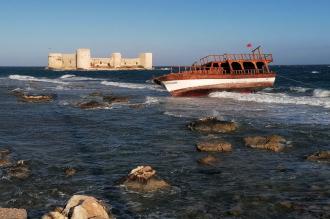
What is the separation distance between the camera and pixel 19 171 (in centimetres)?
1159

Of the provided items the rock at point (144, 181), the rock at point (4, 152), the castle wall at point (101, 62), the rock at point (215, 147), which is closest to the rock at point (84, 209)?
the rock at point (144, 181)

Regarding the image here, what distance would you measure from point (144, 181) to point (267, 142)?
593 centimetres

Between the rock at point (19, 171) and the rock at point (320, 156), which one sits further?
the rock at point (320, 156)

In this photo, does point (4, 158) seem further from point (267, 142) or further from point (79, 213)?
point (267, 142)

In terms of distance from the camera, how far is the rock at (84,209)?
739 cm

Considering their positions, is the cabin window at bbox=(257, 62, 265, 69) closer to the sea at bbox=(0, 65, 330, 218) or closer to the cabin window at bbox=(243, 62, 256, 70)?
the cabin window at bbox=(243, 62, 256, 70)

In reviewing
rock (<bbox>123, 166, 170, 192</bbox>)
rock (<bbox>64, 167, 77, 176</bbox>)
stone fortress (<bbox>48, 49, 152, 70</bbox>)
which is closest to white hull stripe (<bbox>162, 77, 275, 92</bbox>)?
rock (<bbox>64, 167, 77, 176</bbox>)

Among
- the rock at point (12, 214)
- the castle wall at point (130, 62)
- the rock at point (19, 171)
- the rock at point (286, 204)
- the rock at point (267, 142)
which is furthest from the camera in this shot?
the castle wall at point (130, 62)

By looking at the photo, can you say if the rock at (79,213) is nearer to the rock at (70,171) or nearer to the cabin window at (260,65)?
the rock at (70,171)

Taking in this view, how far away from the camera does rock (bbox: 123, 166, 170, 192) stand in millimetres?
10219

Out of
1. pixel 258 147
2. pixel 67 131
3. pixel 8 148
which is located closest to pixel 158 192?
pixel 258 147

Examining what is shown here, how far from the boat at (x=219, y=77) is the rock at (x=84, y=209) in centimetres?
2817

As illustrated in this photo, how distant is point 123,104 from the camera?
30484mm

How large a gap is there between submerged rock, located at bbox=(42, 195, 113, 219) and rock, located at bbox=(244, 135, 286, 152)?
25.0ft
